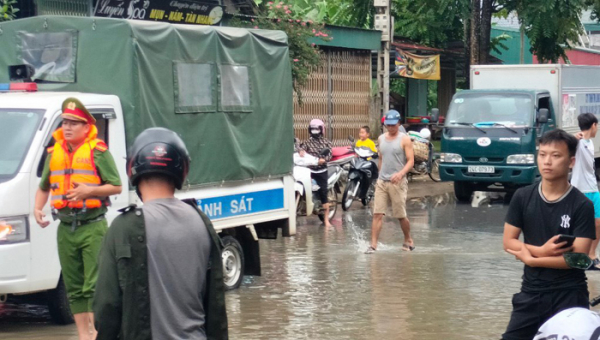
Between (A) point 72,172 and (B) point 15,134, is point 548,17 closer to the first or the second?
(B) point 15,134

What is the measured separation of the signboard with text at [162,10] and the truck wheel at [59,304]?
8.84 meters

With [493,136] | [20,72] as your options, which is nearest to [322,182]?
[493,136]

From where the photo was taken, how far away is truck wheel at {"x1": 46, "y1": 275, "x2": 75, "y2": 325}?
792cm

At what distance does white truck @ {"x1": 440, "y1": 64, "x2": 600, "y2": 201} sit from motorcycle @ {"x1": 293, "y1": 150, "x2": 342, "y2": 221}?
3.05 meters

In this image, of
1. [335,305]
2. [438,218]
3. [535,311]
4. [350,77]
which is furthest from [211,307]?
[350,77]

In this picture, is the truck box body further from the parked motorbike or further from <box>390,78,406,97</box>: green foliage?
<box>390,78,406,97</box>: green foliage

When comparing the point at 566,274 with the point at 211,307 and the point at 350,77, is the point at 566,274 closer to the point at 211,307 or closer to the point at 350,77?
the point at 211,307

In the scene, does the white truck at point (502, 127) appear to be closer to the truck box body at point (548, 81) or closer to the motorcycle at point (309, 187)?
the truck box body at point (548, 81)

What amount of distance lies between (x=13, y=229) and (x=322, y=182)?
801cm

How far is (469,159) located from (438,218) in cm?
246

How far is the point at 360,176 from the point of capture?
16.7m

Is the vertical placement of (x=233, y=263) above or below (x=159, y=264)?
below

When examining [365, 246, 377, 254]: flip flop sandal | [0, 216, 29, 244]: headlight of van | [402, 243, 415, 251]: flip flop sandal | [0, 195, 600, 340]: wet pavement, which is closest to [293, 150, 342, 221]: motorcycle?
[0, 195, 600, 340]: wet pavement

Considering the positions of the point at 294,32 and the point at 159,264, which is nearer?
the point at 159,264
